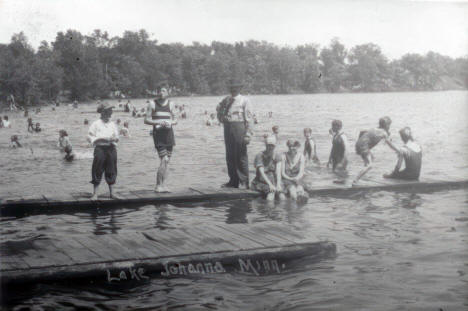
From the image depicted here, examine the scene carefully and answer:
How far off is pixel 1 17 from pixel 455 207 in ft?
26.1

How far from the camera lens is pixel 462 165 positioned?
1958 cm

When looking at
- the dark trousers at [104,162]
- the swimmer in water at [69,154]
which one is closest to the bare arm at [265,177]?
the dark trousers at [104,162]

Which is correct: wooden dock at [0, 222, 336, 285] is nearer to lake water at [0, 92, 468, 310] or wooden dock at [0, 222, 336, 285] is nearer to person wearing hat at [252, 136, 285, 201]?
lake water at [0, 92, 468, 310]

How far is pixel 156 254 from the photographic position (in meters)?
6.12

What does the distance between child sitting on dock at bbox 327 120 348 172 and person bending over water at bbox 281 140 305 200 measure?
275cm

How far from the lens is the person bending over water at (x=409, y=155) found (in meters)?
11.7

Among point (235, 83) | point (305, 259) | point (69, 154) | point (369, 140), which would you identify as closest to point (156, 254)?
point (305, 259)

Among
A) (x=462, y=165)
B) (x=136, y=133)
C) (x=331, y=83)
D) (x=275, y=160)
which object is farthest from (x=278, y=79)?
(x=275, y=160)

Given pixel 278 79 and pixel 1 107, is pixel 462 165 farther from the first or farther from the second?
pixel 278 79

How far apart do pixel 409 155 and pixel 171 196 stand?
531cm

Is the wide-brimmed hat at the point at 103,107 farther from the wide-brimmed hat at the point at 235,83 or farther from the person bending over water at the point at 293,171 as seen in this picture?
the person bending over water at the point at 293,171

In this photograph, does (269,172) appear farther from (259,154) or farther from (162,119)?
(162,119)

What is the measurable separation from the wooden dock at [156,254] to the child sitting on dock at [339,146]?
630cm

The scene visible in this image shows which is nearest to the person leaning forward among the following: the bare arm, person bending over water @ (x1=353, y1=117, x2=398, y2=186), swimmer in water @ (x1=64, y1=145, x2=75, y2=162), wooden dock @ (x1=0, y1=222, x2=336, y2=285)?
the bare arm
